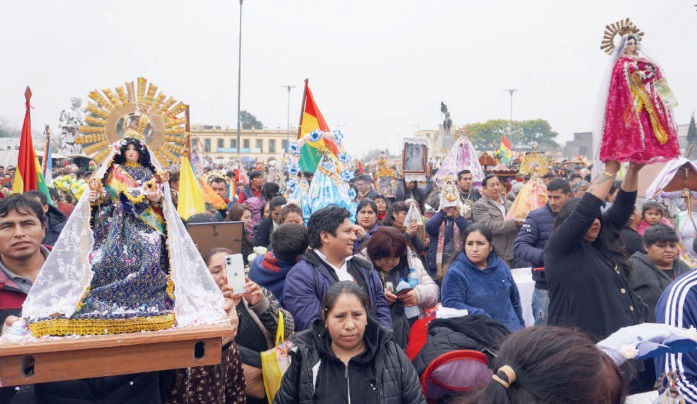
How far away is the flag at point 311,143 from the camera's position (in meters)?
7.80

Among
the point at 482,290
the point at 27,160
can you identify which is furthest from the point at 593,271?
the point at 27,160

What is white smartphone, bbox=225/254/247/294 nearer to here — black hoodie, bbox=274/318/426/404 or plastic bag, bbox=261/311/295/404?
black hoodie, bbox=274/318/426/404

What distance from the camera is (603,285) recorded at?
11.6ft

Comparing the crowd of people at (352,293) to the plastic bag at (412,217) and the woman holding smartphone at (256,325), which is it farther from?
the plastic bag at (412,217)

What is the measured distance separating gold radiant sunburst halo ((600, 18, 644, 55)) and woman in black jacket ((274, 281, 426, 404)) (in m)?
2.23

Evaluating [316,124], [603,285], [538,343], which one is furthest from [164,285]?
[316,124]

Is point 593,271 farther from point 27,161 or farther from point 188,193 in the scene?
point 27,161

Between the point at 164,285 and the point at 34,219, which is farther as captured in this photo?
the point at 34,219

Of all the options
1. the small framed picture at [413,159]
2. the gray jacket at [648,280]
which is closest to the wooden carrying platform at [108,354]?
the gray jacket at [648,280]

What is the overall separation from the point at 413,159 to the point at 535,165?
2.49m

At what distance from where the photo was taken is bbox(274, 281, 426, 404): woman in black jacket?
3.10 meters

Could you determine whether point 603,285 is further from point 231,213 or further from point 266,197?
point 266,197

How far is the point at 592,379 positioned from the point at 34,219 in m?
3.44

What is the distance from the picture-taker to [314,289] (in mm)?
4039
